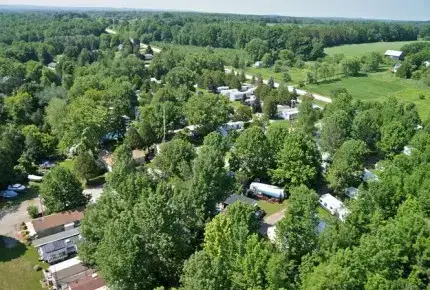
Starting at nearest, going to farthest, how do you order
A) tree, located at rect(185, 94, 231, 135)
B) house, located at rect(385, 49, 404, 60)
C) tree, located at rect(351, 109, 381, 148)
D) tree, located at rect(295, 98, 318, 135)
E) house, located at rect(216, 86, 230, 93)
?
tree, located at rect(351, 109, 381, 148) → tree, located at rect(295, 98, 318, 135) → tree, located at rect(185, 94, 231, 135) → house, located at rect(216, 86, 230, 93) → house, located at rect(385, 49, 404, 60)

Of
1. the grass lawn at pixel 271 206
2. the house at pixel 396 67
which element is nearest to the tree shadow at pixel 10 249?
the grass lawn at pixel 271 206

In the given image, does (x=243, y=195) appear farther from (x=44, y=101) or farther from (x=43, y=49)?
(x=43, y=49)

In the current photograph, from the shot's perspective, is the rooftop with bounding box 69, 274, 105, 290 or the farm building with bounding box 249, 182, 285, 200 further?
the farm building with bounding box 249, 182, 285, 200

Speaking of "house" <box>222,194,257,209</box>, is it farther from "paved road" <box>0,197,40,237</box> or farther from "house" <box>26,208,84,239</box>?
"paved road" <box>0,197,40,237</box>

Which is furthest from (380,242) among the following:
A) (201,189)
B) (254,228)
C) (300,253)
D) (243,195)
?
(243,195)

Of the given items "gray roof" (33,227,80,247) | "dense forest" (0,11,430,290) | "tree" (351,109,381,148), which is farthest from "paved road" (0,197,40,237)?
"tree" (351,109,381,148)
